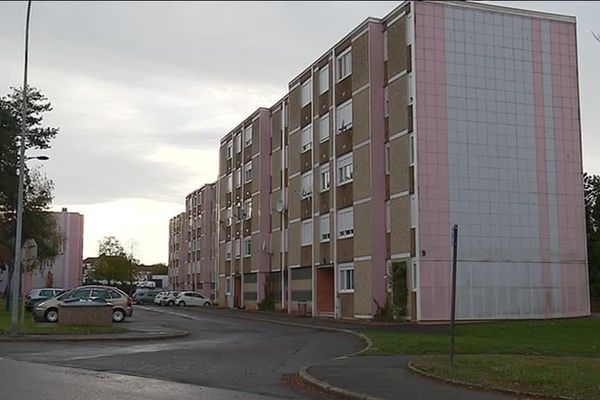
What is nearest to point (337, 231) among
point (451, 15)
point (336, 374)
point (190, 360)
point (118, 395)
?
point (451, 15)

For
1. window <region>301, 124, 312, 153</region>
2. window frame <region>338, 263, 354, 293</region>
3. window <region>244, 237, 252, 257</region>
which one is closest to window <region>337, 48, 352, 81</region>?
window <region>301, 124, 312, 153</region>

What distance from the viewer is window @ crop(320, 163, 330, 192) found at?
42.7 meters

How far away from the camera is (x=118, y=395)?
1173cm

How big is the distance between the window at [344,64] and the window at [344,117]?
160 cm

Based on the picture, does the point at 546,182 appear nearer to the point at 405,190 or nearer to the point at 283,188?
the point at 405,190

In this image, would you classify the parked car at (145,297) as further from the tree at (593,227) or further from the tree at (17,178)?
the tree at (593,227)

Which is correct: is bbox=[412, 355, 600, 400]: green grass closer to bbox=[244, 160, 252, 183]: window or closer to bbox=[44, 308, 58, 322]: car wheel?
bbox=[44, 308, 58, 322]: car wheel

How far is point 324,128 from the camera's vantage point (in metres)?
43.4

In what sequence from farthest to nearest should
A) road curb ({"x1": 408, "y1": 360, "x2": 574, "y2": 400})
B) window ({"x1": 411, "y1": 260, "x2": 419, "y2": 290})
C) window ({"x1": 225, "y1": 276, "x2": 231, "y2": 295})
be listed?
window ({"x1": 225, "y1": 276, "x2": 231, "y2": 295}), window ({"x1": 411, "y1": 260, "x2": 419, "y2": 290}), road curb ({"x1": 408, "y1": 360, "x2": 574, "y2": 400})

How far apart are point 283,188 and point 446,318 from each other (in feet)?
68.8

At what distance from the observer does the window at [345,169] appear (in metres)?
39.4

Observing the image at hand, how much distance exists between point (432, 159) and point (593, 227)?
102 feet

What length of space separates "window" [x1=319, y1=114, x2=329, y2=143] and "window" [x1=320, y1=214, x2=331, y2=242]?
4394 millimetres

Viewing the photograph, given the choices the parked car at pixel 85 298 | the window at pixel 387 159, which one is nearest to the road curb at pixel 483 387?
the parked car at pixel 85 298
